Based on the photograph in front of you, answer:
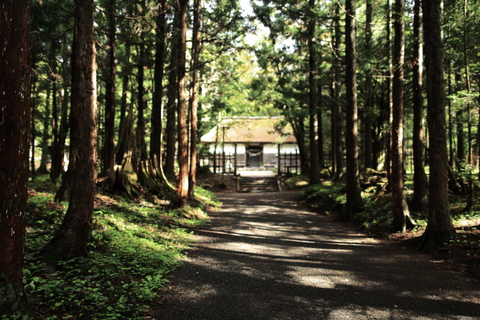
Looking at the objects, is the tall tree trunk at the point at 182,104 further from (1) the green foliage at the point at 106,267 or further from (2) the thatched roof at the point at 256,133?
(2) the thatched roof at the point at 256,133

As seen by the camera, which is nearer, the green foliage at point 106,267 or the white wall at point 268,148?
the green foliage at point 106,267

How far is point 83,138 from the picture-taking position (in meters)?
5.72

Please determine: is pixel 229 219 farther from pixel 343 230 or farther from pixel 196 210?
pixel 343 230

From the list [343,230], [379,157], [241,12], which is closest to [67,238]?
[343,230]

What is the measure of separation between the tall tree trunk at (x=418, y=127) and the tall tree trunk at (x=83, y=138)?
9.30m

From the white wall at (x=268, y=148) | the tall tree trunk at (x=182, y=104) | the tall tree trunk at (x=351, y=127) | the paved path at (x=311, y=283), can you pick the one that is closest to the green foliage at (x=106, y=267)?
the paved path at (x=311, y=283)

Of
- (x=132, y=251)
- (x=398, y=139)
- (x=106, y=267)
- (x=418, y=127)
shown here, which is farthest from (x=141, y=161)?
(x=418, y=127)

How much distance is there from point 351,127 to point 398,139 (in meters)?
2.76

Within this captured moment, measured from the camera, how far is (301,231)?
427 inches

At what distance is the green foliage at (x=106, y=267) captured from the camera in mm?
4047

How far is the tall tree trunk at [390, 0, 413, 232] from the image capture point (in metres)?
9.50

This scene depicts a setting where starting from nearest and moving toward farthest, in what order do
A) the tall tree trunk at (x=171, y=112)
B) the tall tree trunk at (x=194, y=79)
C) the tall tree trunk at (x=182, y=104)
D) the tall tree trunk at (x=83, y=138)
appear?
1. the tall tree trunk at (x=83, y=138)
2. the tall tree trunk at (x=182, y=104)
3. the tall tree trunk at (x=194, y=79)
4. the tall tree trunk at (x=171, y=112)

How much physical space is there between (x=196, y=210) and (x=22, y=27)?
10097mm

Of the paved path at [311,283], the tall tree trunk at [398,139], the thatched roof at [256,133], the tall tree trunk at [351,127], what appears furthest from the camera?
the thatched roof at [256,133]
